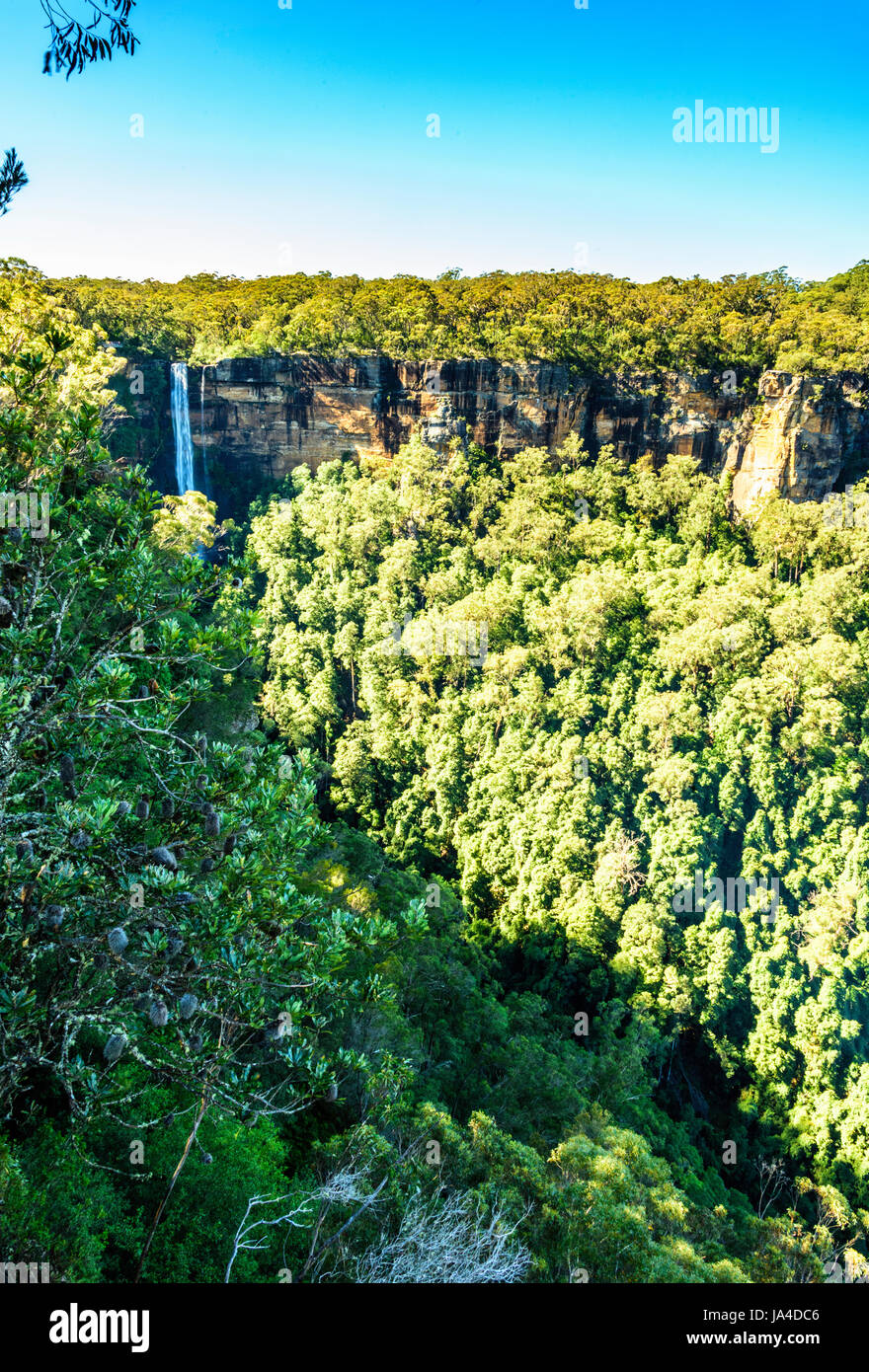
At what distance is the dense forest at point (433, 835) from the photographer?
162 inches

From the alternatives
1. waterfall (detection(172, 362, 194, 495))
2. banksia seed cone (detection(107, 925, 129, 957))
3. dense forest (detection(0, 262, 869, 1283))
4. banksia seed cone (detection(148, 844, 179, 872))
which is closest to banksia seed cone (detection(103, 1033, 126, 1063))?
dense forest (detection(0, 262, 869, 1283))

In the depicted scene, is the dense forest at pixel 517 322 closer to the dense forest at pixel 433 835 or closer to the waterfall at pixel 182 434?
the dense forest at pixel 433 835

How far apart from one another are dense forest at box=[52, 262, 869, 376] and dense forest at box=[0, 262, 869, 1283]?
0.25 metres

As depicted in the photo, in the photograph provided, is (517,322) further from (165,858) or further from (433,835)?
(165,858)

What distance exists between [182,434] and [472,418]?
1148cm

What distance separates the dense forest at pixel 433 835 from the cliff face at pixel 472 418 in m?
1.13

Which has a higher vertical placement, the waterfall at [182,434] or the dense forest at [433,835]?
the waterfall at [182,434]

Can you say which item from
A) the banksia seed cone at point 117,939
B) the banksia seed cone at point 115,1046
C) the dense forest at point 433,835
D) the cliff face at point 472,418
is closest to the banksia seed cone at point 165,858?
the dense forest at point 433,835

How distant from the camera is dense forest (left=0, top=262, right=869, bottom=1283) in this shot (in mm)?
4121

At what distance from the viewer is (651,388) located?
29.4 meters

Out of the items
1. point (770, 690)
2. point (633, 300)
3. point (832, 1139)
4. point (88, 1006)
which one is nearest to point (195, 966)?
point (88, 1006)

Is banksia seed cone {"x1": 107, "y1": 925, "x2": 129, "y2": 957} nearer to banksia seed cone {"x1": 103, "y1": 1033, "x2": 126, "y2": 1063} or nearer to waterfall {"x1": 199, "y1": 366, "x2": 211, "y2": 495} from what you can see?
banksia seed cone {"x1": 103, "y1": 1033, "x2": 126, "y2": 1063}

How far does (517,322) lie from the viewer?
31.8 meters

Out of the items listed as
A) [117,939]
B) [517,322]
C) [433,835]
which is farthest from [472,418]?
[117,939]
